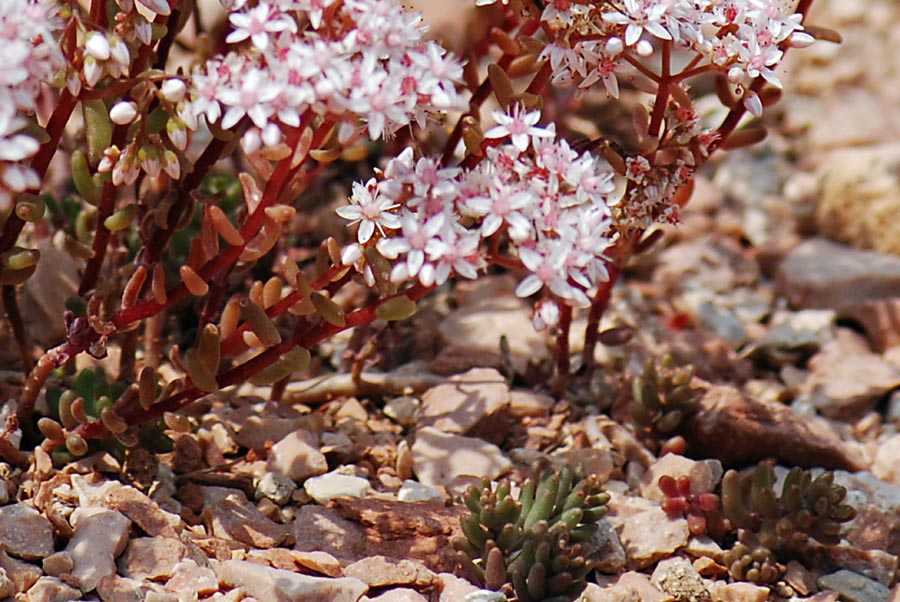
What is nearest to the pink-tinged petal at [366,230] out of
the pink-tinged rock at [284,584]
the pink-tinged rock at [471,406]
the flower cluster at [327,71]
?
the flower cluster at [327,71]

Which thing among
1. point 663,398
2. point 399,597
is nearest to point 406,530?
point 399,597

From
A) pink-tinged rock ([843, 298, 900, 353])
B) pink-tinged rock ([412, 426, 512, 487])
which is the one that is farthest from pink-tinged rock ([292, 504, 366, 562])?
pink-tinged rock ([843, 298, 900, 353])

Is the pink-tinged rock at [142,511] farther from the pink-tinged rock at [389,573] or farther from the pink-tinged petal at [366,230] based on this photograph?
the pink-tinged petal at [366,230]

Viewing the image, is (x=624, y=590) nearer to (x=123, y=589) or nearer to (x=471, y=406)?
(x=471, y=406)

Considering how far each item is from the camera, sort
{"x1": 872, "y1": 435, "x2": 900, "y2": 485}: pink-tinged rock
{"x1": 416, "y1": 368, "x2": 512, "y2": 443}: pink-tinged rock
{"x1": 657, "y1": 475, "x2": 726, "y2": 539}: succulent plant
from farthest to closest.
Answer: {"x1": 872, "y1": 435, "x2": 900, "y2": 485}: pink-tinged rock → {"x1": 416, "y1": 368, "x2": 512, "y2": 443}: pink-tinged rock → {"x1": 657, "y1": 475, "x2": 726, "y2": 539}: succulent plant

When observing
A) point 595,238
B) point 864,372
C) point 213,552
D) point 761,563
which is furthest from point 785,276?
Result: point 213,552

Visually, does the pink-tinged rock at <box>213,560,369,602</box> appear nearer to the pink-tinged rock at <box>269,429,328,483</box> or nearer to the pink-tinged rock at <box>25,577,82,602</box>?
the pink-tinged rock at <box>25,577,82,602</box>

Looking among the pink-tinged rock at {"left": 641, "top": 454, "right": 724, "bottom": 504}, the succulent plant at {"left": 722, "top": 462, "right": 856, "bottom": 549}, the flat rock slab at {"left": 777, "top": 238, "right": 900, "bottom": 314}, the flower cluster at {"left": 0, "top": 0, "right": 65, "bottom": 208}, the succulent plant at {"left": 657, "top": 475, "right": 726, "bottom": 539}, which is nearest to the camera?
the flower cluster at {"left": 0, "top": 0, "right": 65, "bottom": 208}

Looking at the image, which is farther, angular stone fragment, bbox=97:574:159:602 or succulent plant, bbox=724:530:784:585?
succulent plant, bbox=724:530:784:585
